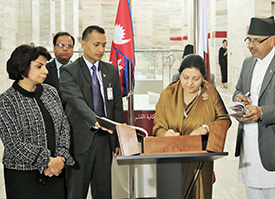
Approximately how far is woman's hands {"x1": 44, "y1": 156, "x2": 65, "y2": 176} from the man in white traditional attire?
1.68 m

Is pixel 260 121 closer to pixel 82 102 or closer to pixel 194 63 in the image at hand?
pixel 194 63

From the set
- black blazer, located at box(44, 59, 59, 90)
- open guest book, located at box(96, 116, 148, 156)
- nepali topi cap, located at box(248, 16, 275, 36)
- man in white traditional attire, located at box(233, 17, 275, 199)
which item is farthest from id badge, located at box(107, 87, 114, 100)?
nepali topi cap, located at box(248, 16, 275, 36)

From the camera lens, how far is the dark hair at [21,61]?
2.96 m

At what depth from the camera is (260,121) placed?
346 cm

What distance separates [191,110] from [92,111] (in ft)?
3.07

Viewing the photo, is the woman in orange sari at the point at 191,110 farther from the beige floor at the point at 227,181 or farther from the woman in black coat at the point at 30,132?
the beige floor at the point at 227,181

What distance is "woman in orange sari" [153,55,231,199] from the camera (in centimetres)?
307

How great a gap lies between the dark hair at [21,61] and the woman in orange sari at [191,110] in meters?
1.13

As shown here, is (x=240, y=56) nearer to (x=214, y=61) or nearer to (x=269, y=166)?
(x=214, y=61)

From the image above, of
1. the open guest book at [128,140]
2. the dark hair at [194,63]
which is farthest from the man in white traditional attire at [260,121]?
the open guest book at [128,140]

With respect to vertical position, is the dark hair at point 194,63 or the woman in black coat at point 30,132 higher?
the dark hair at point 194,63

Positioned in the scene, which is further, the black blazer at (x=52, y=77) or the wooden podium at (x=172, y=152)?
the black blazer at (x=52, y=77)

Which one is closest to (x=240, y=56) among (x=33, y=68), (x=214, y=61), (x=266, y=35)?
(x=214, y=61)

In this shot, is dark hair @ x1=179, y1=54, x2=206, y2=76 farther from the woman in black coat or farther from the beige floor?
the beige floor
